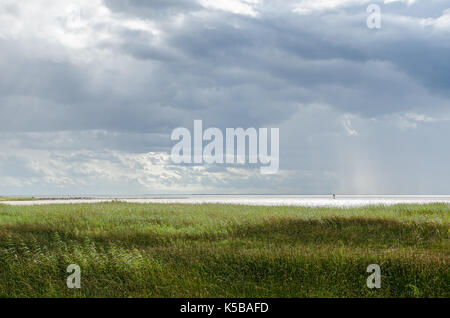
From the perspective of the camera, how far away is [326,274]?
13.4 meters

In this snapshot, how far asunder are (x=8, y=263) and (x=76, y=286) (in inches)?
185

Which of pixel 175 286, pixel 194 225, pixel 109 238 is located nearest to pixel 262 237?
pixel 194 225

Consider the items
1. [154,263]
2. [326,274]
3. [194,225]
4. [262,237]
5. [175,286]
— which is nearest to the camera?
[175,286]

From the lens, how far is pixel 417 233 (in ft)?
69.9

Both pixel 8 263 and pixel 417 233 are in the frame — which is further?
pixel 417 233

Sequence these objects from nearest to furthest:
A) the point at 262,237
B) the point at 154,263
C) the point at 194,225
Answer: the point at 154,263
the point at 262,237
the point at 194,225
